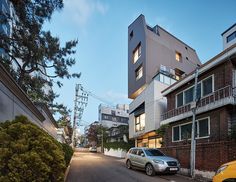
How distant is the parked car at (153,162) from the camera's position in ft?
51.9

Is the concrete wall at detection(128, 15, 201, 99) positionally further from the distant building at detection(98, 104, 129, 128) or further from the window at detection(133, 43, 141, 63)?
the distant building at detection(98, 104, 129, 128)

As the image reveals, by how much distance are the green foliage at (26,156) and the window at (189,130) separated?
581 inches

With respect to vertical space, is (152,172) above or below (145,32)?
below

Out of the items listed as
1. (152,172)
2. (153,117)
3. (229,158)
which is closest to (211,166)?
(229,158)

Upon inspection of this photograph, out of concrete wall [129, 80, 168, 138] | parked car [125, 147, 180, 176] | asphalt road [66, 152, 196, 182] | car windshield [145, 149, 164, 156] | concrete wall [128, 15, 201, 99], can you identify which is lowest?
asphalt road [66, 152, 196, 182]

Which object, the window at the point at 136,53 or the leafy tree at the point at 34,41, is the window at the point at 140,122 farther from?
the leafy tree at the point at 34,41

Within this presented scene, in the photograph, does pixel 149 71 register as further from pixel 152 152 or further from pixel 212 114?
pixel 152 152

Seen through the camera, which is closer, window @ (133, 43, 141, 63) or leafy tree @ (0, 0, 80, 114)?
leafy tree @ (0, 0, 80, 114)

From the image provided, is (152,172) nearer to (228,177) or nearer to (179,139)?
(179,139)

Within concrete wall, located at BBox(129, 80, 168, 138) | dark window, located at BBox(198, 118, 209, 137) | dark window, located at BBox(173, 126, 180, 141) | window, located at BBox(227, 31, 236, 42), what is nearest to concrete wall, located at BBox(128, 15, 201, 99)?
concrete wall, located at BBox(129, 80, 168, 138)

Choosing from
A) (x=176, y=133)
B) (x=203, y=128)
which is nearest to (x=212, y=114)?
(x=203, y=128)

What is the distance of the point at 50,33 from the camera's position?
14727 millimetres

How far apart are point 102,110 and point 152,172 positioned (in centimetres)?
7532

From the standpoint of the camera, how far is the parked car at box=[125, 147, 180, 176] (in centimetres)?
1582
